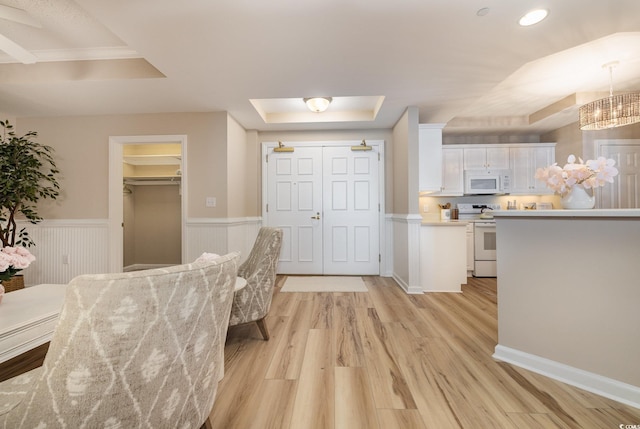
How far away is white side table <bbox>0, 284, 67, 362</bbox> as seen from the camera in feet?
3.36

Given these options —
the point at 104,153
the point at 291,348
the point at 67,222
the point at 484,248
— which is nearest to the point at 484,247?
the point at 484,248

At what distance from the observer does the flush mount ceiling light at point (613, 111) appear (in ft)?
8.35

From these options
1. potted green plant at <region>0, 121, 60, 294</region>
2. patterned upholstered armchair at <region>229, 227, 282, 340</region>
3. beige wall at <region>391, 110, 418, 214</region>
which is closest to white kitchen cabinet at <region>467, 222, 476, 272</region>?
beige wall at <region>391, 110, 418, 214</region>

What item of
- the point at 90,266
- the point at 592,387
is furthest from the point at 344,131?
the point at 90,266

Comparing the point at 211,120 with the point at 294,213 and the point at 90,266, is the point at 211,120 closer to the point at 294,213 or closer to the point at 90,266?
the point at 294,213

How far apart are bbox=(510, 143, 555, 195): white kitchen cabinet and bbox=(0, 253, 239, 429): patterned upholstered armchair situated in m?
5.15

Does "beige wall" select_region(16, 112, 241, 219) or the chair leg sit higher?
"beige wall" select_region(16, 112, 241, 219)

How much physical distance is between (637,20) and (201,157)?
4100mm

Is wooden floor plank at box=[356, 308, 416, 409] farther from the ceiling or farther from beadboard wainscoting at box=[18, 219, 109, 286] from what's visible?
beadboard wainscoting at box=[18, 219, 109, 286]

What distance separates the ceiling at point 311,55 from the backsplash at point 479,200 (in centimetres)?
144

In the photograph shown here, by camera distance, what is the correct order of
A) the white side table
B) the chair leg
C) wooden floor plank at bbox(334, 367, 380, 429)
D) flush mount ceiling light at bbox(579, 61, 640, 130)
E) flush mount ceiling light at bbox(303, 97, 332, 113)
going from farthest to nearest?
flush mount ceiling light at bbox(303, 97, 332, 113) → flush mount ceiling light at bbox(579, 61, 640, 130) → the chair leg → wooden floor plank at bbox(334, 367, 380, 429) → the white side table

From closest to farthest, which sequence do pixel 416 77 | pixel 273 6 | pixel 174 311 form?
pixel 174 311 → pixel 273 6 → pixel 416 77

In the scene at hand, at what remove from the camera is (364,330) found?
7.18 feet

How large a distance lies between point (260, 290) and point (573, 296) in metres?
2.00
